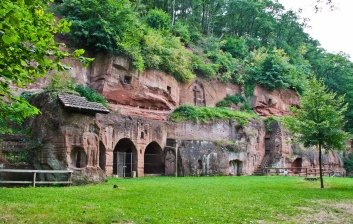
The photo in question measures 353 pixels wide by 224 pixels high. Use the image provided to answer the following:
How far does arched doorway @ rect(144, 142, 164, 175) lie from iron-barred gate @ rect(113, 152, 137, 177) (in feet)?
7.30

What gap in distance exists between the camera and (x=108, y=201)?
44.0 feet

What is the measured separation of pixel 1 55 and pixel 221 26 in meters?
59.5

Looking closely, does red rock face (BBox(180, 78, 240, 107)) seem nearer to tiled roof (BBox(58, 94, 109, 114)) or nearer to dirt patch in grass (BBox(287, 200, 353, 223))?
tiled roof (BBox(58, 94, 109, 114))

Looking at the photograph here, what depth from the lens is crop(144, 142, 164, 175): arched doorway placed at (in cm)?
3372

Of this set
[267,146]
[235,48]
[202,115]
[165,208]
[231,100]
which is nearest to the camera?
[165,208]

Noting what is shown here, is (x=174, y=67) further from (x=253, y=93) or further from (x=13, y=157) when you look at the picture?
(x=13, y=157)

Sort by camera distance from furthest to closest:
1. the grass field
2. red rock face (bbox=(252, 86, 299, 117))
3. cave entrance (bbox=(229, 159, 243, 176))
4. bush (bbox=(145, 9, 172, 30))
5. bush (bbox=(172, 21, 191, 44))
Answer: red rock face (bbox=(252, 86, 299, 117)), bush (bbox=(172, 21, 191, 44)), bush (bbox=(145, 9, 172, 30)), cave entrance (bbox=(229, 159, 243, 176)), the grass field

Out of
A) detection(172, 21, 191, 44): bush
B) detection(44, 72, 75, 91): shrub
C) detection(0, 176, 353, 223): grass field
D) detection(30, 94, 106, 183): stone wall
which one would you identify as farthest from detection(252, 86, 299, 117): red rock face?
detection(0, 176, 353, 223): grass field

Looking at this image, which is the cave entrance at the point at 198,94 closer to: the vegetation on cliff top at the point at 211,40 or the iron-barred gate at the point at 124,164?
the vegetation on cliff top at the point at 211,40

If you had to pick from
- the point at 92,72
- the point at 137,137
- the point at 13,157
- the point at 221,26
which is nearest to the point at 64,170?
the point at 13,157

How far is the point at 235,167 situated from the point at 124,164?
12.2 m

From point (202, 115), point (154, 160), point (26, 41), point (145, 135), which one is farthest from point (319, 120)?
point (26, 41)

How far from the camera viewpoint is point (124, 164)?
3042 cm

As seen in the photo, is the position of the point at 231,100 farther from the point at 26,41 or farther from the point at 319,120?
the point at 26,41
